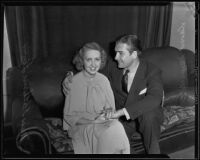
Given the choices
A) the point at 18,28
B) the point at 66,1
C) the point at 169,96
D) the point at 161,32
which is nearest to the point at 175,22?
the point at 161,32

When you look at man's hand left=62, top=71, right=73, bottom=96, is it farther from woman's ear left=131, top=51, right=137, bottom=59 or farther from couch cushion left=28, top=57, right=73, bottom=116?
woman's ear left=131, top=51, right=137, bottom=59

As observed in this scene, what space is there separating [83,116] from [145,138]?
47 cm

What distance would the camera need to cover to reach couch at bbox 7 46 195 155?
2561 millimetres

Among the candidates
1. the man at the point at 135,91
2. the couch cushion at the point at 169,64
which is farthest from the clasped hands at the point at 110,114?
the couch cushion at the point at 169,64

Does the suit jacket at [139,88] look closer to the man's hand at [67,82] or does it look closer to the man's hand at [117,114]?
the man's hand at [117,114]

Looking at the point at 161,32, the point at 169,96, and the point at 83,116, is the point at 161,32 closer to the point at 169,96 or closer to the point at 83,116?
the point at 169,96

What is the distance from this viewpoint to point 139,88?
2.58 meters

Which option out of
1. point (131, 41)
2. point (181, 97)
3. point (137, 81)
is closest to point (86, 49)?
point (131, 41)

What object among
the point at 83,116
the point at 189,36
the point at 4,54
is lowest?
the point at 83,116

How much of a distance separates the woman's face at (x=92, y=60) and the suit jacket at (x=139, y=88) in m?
0.09

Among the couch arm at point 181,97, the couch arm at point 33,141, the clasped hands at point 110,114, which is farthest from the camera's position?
the couch arm at point 181,97

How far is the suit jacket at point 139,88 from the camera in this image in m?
2.53

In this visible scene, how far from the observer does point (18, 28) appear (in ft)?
8.46

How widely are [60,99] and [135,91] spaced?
0.56m
